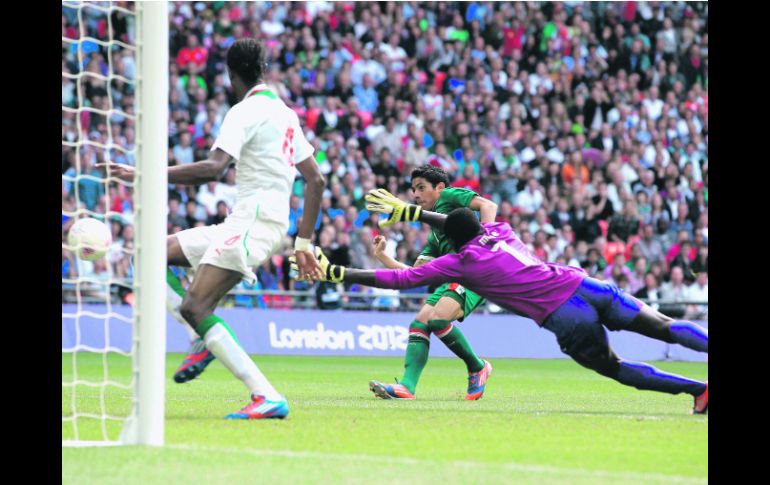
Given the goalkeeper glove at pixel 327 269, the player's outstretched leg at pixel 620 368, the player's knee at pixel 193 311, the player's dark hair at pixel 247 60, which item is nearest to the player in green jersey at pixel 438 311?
the goalkeeper glove at pixel 327 269

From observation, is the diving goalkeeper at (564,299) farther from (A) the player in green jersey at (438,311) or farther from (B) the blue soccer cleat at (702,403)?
(A) the player in green jersey at (438,311)

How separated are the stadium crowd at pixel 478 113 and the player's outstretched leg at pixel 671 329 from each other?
11.6 metres

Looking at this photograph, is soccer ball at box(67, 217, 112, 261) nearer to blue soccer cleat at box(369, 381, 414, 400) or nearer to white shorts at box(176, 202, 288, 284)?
white shorts at box(176, 202, 288, 284)

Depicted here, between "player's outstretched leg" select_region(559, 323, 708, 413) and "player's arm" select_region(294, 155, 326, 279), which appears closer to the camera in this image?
"player's arm" select_region(294, 155, 326, 279)

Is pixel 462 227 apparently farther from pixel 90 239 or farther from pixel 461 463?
pixel 461 463

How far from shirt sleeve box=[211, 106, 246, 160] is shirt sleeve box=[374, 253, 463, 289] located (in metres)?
1.50

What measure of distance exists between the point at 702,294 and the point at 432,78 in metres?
7.23

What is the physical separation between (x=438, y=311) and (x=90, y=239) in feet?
12.5

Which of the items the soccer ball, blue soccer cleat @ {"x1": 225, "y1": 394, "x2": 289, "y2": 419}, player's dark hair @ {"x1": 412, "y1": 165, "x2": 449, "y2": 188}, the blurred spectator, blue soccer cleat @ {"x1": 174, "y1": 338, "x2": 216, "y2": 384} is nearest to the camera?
blue soccer cleat @ {"x1": 225, "y1": 394, "x2": 289, "y2": 419}

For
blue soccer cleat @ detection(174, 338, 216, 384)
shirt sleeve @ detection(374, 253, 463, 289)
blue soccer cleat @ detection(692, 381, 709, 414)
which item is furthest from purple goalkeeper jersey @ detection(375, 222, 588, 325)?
blue soccer cleat @ detection(174, 338, 216, 384)

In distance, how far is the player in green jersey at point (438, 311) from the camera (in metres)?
11.1

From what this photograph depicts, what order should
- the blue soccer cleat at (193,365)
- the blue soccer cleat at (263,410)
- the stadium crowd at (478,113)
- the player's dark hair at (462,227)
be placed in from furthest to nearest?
the stadium crowd at (478,113), the player's dark hair at (462,227), the blue soccer cleat at (193,365), the blue soccer cleat at (263,410)

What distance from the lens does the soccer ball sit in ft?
29.0
